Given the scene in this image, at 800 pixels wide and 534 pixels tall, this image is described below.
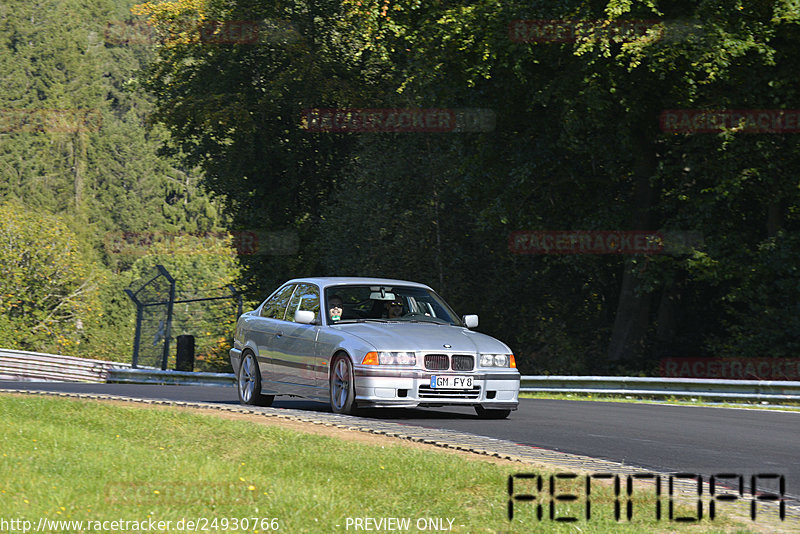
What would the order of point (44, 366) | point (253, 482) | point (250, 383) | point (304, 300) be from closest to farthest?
point (253, 482) → point (304, 300) → point (250, 383) → point (44, 366)

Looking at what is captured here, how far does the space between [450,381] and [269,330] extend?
9.95 ft

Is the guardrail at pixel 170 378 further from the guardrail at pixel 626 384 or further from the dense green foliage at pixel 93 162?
the dense green foliage at pixel 93 162

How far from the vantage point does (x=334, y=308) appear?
49.3 feet

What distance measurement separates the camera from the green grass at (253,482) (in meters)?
7.32

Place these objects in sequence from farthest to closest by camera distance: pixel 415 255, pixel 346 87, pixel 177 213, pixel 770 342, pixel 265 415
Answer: pixel 177 213
pixel 346 87
pixel 415 255
pixel 770 342
pixel 265 415

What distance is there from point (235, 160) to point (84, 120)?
456 feet

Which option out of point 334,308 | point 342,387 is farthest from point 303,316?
point 342,387

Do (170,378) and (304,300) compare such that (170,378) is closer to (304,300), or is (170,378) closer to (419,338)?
(304,300)

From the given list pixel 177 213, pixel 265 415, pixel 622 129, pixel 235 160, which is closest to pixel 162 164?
pixel 177 213

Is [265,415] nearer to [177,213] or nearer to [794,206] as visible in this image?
[794,206]

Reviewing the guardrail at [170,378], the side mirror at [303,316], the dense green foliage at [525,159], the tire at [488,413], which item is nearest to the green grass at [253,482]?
the side mirror at [303,316]

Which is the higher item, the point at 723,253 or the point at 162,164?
the point at 162,164

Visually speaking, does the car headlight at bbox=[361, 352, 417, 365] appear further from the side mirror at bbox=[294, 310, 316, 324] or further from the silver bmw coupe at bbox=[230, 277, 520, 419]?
the side mirror at bbox=[294, 310, 316, 324]

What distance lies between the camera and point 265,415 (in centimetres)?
1359
